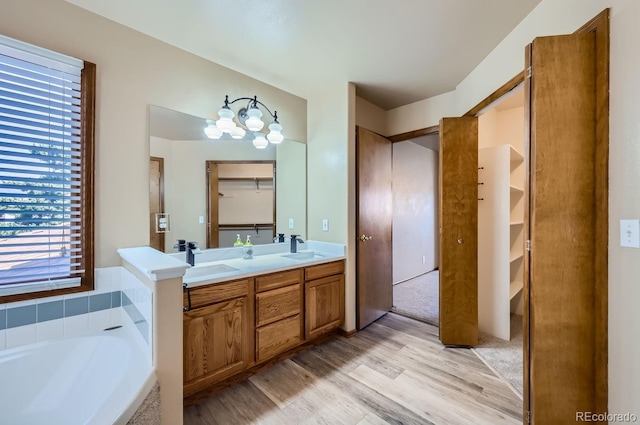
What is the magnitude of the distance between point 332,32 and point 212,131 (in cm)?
124

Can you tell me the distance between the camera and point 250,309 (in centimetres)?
198

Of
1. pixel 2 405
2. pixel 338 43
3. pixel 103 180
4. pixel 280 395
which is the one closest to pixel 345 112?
pixel 338 43

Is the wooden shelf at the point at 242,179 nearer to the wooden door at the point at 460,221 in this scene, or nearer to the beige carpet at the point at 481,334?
the wooden door at the point at 460,221

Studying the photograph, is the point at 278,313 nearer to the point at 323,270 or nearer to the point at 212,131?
the point at 323,270

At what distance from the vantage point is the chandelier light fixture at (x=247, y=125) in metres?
2.23

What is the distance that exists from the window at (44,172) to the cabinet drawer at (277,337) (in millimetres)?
1176

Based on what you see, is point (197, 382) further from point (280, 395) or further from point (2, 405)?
point (2, 405)

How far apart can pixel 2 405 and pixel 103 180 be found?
120cm

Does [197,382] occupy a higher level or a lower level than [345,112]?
lower

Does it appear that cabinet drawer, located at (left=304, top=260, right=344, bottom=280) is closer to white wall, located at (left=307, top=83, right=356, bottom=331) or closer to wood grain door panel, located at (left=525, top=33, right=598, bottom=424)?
white wall, located at (left=307, top=83, right=356, bottom=331)

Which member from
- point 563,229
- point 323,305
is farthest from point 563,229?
point 323,305

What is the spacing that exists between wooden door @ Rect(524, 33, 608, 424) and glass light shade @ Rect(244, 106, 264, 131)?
6.33 feet

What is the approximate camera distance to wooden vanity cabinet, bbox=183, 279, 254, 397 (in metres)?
1.67

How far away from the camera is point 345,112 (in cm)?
260
